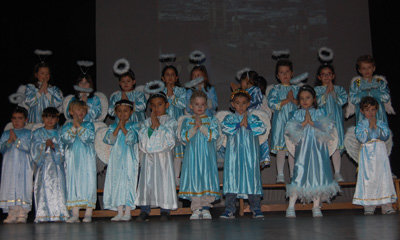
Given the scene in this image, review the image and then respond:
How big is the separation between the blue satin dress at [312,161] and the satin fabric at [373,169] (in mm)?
277

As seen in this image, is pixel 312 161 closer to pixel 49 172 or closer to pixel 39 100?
pixel 49 172

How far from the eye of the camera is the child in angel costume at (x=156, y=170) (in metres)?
4.42

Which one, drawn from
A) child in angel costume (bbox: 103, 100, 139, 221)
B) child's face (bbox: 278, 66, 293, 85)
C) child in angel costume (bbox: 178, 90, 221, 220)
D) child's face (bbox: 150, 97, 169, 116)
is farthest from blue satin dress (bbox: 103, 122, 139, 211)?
child's face (bbox: 278, 66, 293, 85)

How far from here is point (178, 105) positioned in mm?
5164

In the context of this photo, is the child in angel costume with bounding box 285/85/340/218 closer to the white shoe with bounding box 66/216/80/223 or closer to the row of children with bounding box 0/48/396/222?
the row of children with bounding box 0/48/396/222

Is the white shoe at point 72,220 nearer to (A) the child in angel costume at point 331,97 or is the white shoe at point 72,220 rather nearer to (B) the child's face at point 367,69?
(A) the child in angel costume at point 331,97

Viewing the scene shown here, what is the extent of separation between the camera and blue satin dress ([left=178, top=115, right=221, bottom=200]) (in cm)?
436

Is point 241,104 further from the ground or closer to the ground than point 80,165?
further from the ground

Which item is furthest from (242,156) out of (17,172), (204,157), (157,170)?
(17,172)

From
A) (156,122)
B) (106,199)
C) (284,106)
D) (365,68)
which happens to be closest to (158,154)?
(156,122)

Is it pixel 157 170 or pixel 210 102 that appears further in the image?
pixel 210 102

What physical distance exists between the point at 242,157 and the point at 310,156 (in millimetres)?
611

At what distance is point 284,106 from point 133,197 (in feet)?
6.11

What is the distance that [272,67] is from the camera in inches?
246
